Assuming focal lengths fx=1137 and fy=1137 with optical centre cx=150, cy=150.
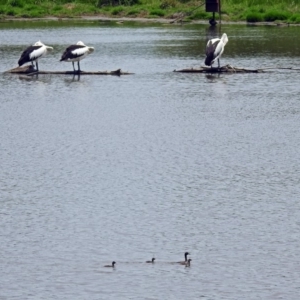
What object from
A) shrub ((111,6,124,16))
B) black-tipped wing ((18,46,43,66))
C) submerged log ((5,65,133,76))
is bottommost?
shrub ((111,6,124,16))

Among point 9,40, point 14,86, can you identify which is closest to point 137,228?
point 14,86

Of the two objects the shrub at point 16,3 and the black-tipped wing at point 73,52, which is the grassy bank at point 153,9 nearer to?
the shrub at point 16,3

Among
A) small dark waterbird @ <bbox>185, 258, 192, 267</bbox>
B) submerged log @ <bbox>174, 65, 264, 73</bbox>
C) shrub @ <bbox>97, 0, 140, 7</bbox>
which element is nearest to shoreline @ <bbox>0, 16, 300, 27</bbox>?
shrub @ <bbox>97, 0, 140, 7</bbox>

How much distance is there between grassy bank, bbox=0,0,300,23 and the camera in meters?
51.3

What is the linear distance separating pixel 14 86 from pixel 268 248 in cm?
1627

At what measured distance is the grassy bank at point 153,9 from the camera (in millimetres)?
51344

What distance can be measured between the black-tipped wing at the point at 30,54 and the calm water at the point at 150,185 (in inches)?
22.9

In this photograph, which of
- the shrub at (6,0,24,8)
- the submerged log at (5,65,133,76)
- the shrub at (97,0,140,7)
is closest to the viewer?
the submerged log at (5,65,133,76)

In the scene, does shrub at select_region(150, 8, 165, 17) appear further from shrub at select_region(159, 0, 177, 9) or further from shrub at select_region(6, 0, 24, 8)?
shrub at select_region(6, 0, 24, 8)

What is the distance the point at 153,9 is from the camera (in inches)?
2169

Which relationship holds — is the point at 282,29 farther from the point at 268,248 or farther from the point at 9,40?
the point at 268,248

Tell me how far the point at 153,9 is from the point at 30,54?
25093 mm

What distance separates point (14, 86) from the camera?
96.6 ft

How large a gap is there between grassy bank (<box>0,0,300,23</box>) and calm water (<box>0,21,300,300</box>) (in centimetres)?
1872
